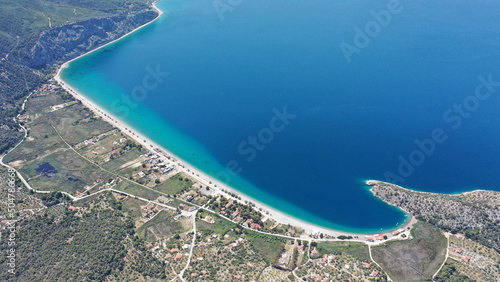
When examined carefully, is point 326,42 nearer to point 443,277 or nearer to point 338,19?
point 338,19

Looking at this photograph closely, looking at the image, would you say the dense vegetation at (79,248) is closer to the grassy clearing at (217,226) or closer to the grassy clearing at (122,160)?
the grassy clearing at (217,226)

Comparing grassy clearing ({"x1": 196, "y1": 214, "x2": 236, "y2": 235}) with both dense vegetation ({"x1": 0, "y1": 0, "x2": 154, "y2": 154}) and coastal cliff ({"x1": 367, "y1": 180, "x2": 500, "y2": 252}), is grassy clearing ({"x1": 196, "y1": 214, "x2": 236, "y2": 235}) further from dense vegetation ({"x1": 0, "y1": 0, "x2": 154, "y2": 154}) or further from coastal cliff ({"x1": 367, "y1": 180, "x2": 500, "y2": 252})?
dense vegetation ({"x1": 0, "y1": 0, "x2": 154, "y2": 154})

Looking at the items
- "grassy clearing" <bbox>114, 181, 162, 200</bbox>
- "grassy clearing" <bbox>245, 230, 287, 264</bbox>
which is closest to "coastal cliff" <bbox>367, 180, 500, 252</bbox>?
"grassy clearing" <bbox>245, 230, 287, 264</bbox>

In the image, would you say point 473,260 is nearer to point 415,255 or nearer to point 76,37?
point 415,255

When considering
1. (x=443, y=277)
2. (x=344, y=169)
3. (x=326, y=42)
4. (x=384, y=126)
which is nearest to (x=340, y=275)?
(x=443, y=277)

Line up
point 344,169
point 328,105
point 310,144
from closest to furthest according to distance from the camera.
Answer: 1. point 344,169
2. point 310,144
3. point 328,105

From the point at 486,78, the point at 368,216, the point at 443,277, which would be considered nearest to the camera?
the point at 443,277
